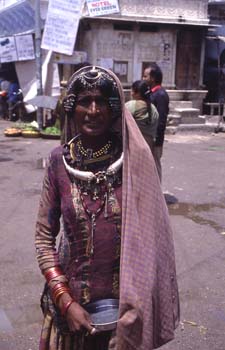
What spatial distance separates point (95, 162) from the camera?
1.92 m

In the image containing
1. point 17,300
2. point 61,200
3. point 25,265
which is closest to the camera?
point 61,200

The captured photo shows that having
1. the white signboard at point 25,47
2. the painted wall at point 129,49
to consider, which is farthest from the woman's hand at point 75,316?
the white signboard at point 25,47

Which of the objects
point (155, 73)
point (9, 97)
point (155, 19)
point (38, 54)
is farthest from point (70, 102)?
point (9, 97)

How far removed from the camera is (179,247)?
17.3 feet

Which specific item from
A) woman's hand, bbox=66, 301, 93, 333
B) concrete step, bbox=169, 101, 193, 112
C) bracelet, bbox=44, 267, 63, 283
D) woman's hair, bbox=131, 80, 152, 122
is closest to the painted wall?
concrete step, bbox=169, 101, 193, 112

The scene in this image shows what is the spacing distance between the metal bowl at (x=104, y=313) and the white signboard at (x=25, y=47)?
1421cm

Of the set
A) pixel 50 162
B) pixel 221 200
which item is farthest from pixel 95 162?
pixel 221 200

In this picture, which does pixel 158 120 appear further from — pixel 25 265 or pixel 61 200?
pixel 61 200

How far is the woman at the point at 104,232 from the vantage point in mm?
1772

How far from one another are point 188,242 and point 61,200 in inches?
146

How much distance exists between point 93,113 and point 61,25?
12.1m

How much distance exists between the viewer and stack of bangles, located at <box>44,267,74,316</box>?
6.06ft

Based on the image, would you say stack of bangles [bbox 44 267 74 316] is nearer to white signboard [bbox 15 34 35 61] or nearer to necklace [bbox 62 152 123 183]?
necklace [bbox 62 152 123 183]

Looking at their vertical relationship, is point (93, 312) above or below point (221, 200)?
above
